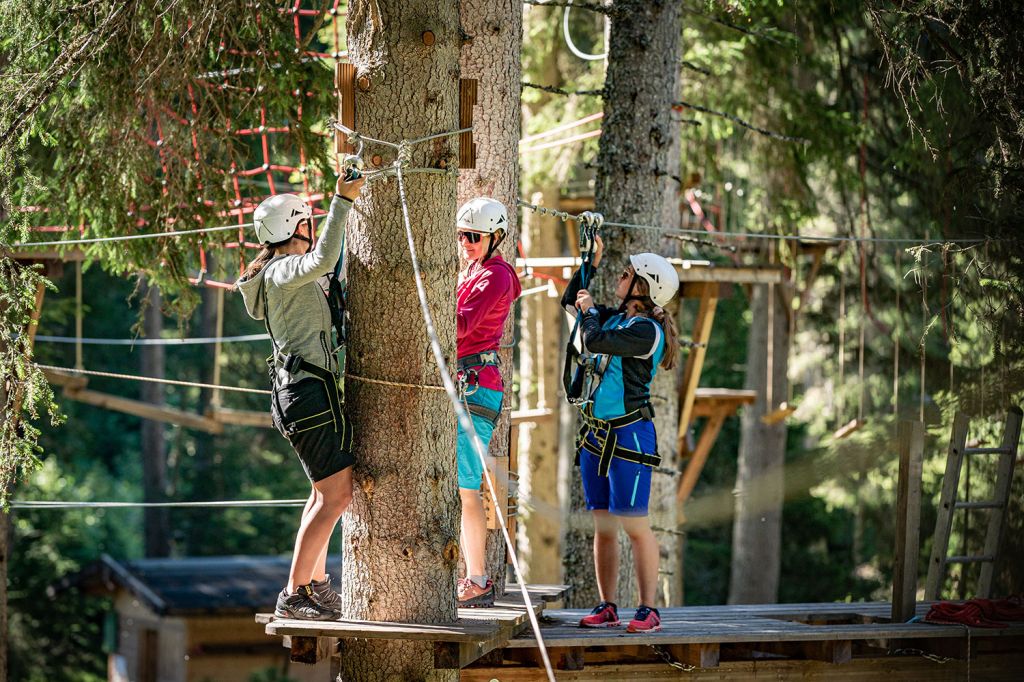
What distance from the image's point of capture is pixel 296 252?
527 cm

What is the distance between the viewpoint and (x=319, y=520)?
5098 millimetres

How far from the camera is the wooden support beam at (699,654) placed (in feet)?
19.3

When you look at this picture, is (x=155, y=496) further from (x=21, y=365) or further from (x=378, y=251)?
(x=378, y=251)

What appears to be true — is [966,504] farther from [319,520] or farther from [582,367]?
[319,520]

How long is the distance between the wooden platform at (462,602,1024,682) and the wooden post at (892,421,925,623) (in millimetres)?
168

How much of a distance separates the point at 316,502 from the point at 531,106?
29.8 feet

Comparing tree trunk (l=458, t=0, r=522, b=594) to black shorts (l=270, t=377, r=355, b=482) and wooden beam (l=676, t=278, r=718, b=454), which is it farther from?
wooden beam (l=676, t=278, r=718, b=454)

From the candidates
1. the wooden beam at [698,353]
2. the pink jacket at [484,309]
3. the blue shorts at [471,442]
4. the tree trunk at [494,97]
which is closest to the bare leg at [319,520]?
the blue shorts at [471,442]

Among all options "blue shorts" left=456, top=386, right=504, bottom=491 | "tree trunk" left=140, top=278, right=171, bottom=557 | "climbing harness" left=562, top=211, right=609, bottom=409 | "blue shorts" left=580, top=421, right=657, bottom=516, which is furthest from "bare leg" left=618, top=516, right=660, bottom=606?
"tree trunk" left=140, top=278, right=171, bottom=557

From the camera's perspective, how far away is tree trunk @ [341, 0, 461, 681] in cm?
509

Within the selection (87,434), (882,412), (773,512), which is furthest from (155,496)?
(882,412)

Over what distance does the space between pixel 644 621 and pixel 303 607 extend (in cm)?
159

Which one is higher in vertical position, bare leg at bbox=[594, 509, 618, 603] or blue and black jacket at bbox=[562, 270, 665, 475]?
blue and black jacket at bbox=[562, 270, 665, 475]

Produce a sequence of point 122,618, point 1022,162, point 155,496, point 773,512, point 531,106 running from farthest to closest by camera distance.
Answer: point 155,496, point 122,618, point 773,512, point 531,106, point 1022,162
